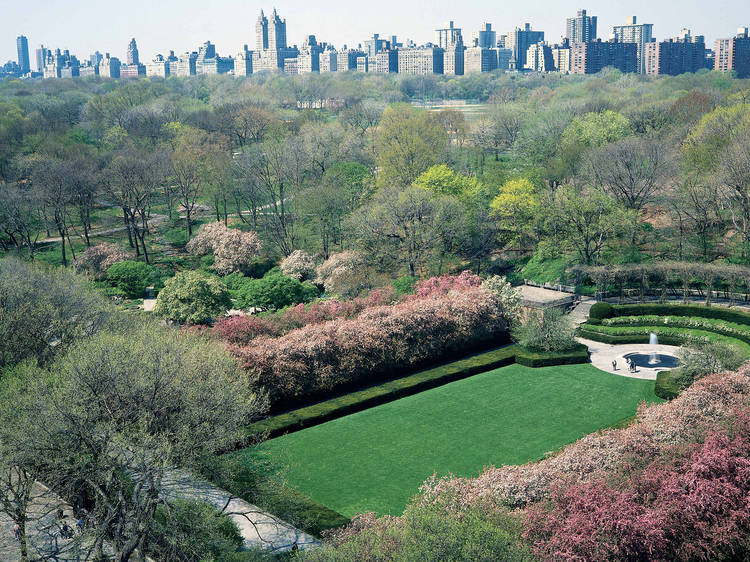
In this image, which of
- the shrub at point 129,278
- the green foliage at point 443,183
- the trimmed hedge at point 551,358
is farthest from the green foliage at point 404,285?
the shrub at point 129,278

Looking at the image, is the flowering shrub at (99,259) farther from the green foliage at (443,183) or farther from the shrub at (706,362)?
the shrub at (706,362)

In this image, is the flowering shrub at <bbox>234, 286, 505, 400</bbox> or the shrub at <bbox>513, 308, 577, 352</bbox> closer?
the flowering shrub at <bbox>234, 286, 505, 400</bbox>

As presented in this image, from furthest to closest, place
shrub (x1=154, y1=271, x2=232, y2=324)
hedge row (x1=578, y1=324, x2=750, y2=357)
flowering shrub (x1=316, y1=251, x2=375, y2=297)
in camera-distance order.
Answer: flowering shrub (x1=316, y1=251, x2=375, y2=297), shrub (x1=154, y1=271, x2=232, y2=324), hedge row (x1=578, y1=324, x2=750, y2=357)

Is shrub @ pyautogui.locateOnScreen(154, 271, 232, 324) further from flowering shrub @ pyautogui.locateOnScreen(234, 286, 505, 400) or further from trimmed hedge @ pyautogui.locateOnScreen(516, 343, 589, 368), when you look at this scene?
trimmed hedge @ pyautogui.locateOnScreen(516, 343, 589, 368)

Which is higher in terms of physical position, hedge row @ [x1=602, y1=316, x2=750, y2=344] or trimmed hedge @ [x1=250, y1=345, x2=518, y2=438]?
hedge row @ [x1=602, y1=316, x2=750, y2=344]

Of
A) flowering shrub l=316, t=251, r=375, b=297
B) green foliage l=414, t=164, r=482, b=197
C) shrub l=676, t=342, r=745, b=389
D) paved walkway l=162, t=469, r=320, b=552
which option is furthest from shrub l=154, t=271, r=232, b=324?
shrub l=676, t=342, r=745, b=389

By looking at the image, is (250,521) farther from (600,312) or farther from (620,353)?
(600,312)

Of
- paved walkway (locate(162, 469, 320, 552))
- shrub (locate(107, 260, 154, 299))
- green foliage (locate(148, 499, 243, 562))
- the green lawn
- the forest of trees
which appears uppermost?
the forest of trees

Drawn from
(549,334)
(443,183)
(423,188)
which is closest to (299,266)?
(423,188)
